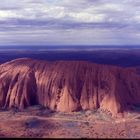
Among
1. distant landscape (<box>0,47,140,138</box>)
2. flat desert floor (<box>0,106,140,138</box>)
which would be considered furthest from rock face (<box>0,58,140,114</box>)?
flat desert floor (<box>0,106,140,138</box>)

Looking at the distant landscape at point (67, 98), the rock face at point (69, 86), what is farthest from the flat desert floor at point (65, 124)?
the rock face at point (69, 86)

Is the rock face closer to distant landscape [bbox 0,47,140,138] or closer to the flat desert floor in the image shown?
distant landscape [bbox 0,47,140,138]

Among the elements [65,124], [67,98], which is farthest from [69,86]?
[65,124]

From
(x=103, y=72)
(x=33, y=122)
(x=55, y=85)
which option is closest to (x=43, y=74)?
(x=55, y=85)

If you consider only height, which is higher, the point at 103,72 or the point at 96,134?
the point at 103,72

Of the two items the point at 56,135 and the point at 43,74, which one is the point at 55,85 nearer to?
the point at 43,74

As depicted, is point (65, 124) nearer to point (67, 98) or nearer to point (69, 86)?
point (67, 98)
